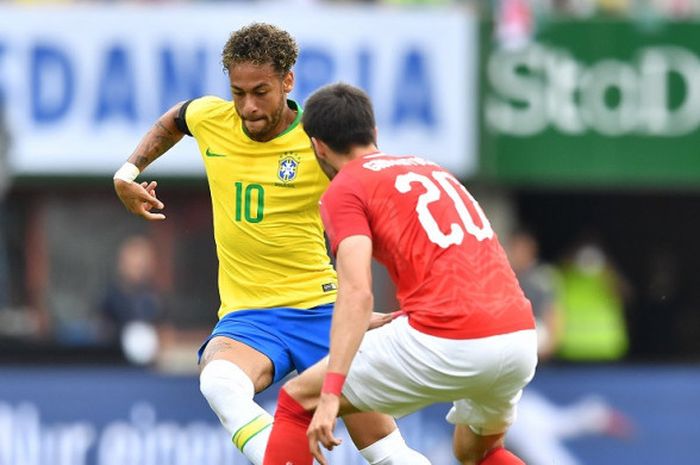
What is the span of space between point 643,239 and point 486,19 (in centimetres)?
404

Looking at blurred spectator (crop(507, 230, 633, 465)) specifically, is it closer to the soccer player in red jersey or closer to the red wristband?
the soccer player in red jersey

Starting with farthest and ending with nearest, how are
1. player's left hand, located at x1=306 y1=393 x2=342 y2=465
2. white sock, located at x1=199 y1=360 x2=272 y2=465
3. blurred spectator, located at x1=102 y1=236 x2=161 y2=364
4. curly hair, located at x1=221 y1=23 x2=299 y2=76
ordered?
blurred spectator, located at x1=102 y1=236 x2=161 y2=364 → curly hair, located at x1=221 y1=23 x2=299 y2=76 → white sock, located at x1=199 y1=360 x2=272 y2=465 → player's left hand, located at x1=306 y1=393 x2=342 y2=465

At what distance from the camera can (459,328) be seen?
24.0ft

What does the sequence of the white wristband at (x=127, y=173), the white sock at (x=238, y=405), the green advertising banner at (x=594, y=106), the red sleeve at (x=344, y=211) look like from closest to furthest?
the red sleeve at (x=344, y=211)
the white sock at (x=238, y=405)
the white wristband at (x=127, y=173)
the green advertising banner at (x=594, y=106)

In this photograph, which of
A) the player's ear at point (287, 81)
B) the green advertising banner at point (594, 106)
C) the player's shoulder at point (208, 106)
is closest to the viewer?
the player's ear at point (287, 81)

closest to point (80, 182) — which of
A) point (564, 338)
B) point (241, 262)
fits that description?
point (564, 338)

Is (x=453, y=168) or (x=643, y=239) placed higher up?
(x=453, y=168)

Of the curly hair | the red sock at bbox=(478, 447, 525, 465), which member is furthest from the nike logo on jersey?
the red sock at bbox=(478, 447, 525, 465)

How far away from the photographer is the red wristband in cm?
714

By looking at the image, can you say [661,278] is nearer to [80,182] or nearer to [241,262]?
[80,182]

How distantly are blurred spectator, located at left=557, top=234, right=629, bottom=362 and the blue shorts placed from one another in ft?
22.2

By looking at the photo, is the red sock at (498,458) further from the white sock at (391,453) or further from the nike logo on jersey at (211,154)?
the nike logo on jersey at (211,154)

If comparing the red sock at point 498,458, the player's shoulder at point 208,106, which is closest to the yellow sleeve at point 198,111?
the player's shoulder at point 208,106

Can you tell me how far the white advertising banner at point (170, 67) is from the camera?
50.5ft
